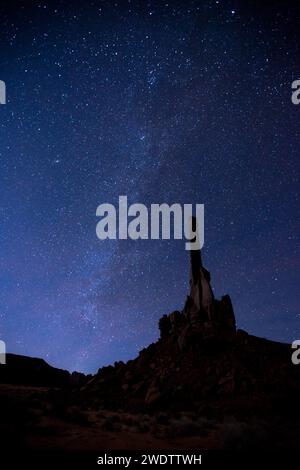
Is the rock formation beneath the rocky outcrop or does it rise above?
above

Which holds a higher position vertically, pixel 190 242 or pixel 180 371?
pixel 190 242

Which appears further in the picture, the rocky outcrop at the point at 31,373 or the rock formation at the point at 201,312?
the rocky outcrop at the point at 31,373

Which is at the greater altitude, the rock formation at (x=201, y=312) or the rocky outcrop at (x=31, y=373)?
the rock formation at (x=201, y=312)

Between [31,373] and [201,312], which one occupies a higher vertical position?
A: [201,312]

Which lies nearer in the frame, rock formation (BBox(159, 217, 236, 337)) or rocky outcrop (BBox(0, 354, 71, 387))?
rock formation (BBox(159, 217, 236, 337))

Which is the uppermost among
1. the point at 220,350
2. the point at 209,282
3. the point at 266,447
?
the point at 209,282

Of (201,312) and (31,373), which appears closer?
(201,312)

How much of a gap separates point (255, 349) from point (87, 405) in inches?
613
